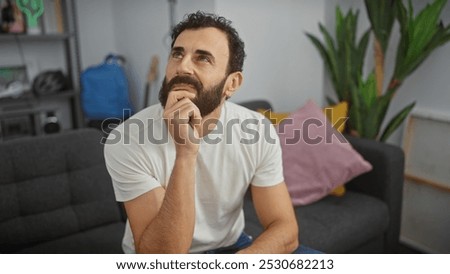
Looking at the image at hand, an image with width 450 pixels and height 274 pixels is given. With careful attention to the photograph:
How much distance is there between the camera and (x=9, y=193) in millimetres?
979

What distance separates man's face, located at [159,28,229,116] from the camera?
58 cm

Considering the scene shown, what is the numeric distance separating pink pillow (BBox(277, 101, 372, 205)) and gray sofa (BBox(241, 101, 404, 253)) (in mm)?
32

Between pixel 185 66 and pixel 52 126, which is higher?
pixel 185 66

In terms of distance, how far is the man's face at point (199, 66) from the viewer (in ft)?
1.90

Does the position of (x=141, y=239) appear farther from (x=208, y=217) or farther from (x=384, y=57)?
(x=384, y=57)

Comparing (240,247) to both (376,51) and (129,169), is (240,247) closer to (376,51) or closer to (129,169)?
(129,169)

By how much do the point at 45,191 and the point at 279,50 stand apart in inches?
26.0

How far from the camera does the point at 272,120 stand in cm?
81

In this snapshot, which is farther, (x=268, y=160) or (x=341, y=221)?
A: (x=341, y=221)

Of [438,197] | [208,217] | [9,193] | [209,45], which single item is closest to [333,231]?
[438,197]

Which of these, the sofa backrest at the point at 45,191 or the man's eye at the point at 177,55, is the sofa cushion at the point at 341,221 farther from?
the man's eye at the point at 177,55

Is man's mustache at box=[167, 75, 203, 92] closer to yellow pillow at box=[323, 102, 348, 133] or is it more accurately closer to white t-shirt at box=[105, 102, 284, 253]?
white t-shirt at box=[105, 102, 284, 253]

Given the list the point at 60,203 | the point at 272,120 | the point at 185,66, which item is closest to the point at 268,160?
the point at 272,120
